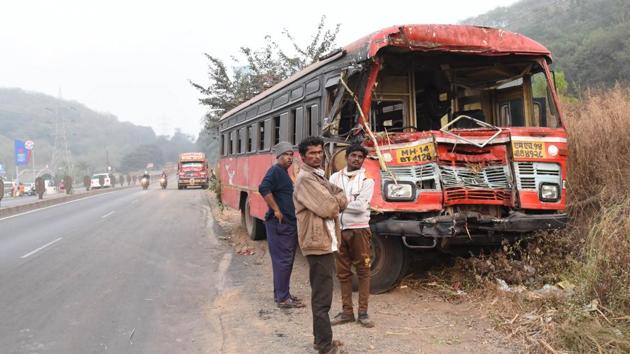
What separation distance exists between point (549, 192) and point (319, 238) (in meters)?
2.71

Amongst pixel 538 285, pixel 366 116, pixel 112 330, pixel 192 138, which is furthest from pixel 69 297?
pixel 192 138

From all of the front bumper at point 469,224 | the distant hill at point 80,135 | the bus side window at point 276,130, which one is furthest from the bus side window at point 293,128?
the distant hill at point 80,135

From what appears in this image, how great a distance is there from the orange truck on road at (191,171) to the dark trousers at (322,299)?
3448cm

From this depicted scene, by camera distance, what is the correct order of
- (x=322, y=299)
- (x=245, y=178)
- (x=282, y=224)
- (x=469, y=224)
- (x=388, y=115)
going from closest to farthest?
1. (x=322, y=299)
2. (x=469, y=224)
3. (x=282, y=224)
4. (x=388, y=115)
5. (x=245, y=178)

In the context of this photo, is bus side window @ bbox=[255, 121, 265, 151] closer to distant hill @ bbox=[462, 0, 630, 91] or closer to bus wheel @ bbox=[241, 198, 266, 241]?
bus wheel @ bbox=[241, 198, 266, 241]

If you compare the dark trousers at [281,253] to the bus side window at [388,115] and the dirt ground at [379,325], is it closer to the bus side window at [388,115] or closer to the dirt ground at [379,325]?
the dirt ground at [379,325]

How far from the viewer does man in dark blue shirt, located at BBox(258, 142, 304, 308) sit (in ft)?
18.0

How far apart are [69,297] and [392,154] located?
4308mm

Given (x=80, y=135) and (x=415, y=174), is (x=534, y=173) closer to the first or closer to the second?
(x=415, y=174)

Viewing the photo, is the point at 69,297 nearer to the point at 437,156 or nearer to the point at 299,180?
the point at 299,180

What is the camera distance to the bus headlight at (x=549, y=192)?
17.0 feet

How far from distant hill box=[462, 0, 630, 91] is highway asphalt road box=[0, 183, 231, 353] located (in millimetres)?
7724

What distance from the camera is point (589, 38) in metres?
44.3

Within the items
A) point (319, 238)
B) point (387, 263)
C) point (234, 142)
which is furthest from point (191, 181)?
point (319, 238)
